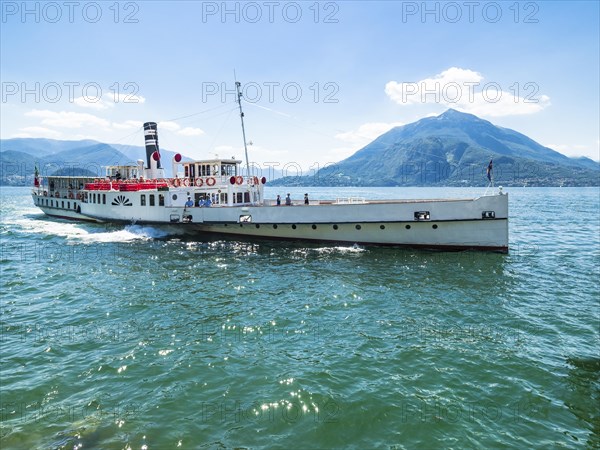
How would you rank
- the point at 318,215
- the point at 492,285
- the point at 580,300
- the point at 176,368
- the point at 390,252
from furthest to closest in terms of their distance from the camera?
the point at 318,215 → the point at 390,252 → the point at 492,285 → the point at 580,300 → the point at 176,368

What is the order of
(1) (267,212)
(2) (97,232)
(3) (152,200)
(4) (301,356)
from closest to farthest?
1. (4) (301,356)
2. (1) (267,212)
3. (3) (152,200)
4. (2) (97,232)

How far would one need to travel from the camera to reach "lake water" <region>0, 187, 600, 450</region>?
7.32 metres

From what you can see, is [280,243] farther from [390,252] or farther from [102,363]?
[102,363]

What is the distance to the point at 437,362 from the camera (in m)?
9.82

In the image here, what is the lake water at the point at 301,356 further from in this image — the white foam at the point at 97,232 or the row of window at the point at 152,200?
the row of window at the point at 152,200

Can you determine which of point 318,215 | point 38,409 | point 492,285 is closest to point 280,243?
point 318,215

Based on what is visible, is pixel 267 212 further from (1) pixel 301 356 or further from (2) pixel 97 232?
(1) pixel 301 356

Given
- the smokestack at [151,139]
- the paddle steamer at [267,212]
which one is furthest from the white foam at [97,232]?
the smokestack at [151,139]

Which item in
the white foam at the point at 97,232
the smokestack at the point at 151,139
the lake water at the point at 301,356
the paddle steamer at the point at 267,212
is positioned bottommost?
the lake water at the point at 301,356

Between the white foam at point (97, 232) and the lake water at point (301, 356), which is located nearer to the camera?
the lake water at point (301, 356)

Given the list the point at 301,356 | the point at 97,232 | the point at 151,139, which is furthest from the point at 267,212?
the point at 151,139

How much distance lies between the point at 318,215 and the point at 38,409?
1881 centimetres

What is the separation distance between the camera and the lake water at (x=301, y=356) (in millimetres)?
7316

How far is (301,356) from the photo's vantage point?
10.2 m
